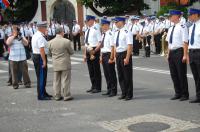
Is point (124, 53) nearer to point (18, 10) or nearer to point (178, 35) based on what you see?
point (178, 35)

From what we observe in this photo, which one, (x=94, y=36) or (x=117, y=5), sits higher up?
(x=117, y=5)

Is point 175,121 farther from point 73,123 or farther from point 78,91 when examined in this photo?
point 78,91

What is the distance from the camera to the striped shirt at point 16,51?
44.5ft

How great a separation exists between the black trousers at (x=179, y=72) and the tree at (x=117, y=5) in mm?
21466

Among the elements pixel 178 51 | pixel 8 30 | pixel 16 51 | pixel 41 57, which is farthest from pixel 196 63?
pixel 8 30

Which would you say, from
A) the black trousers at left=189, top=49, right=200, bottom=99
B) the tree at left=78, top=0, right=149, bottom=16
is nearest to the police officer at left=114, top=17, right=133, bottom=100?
the black trousers at left=189, top=49, right=200, bottom=99

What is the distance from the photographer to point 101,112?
378 inches

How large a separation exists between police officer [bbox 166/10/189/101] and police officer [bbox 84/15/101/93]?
232 cm

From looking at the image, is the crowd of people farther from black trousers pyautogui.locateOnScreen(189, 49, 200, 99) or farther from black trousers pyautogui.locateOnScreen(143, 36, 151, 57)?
black trousers pyautogui.locateOnScreen(143, 36, 151, 57)

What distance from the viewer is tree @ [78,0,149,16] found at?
105 feet

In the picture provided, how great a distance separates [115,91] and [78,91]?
4.71 feet

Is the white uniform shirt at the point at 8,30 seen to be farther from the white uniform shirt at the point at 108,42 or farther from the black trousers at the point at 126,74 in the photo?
the black trousers at the point at 126,74

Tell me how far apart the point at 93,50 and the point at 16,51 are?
2.73 meters

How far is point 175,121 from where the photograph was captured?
8.41 m
